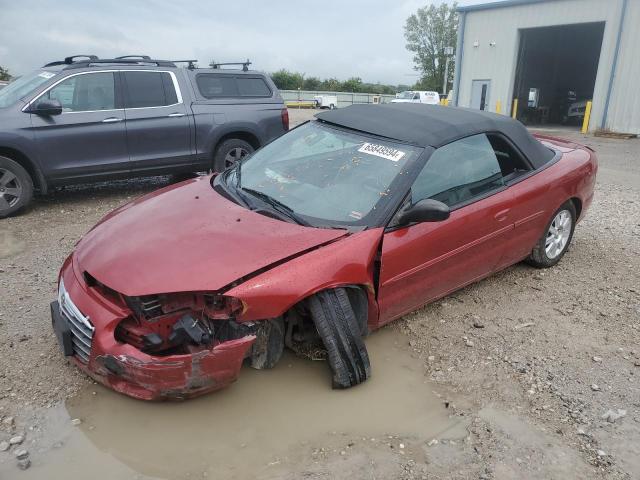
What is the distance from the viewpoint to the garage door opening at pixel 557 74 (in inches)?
946

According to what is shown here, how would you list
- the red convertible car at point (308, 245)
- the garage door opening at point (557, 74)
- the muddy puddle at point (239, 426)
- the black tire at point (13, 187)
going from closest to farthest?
the muddy puddle at point (239, 426) → the red convertible car at point (308, 245) → the black tire at point (13, 187) → the garage door opening at point (557, 74)

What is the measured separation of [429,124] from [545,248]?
1.75 metres

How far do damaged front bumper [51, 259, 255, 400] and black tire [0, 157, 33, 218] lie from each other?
12.8ft

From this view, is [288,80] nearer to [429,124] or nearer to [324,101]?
[324,101]

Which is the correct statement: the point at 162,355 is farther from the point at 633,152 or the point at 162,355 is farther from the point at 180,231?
the point at 633,152

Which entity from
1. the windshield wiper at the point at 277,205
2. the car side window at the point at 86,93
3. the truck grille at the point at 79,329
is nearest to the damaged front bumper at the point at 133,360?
the truck grille at the point at 79,329

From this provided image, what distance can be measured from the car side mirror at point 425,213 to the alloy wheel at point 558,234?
1882mm

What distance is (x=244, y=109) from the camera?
7449 millimetres

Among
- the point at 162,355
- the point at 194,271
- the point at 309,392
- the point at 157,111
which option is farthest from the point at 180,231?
the point at 157,111

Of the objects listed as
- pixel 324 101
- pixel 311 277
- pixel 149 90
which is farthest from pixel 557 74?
pixel 311 277

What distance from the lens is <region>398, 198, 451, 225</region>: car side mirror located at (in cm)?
302

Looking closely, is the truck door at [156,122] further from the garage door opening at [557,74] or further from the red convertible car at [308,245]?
the garage door opening at [557,74]

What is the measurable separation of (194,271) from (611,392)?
2.51 meters

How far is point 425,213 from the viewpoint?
9.96ft
